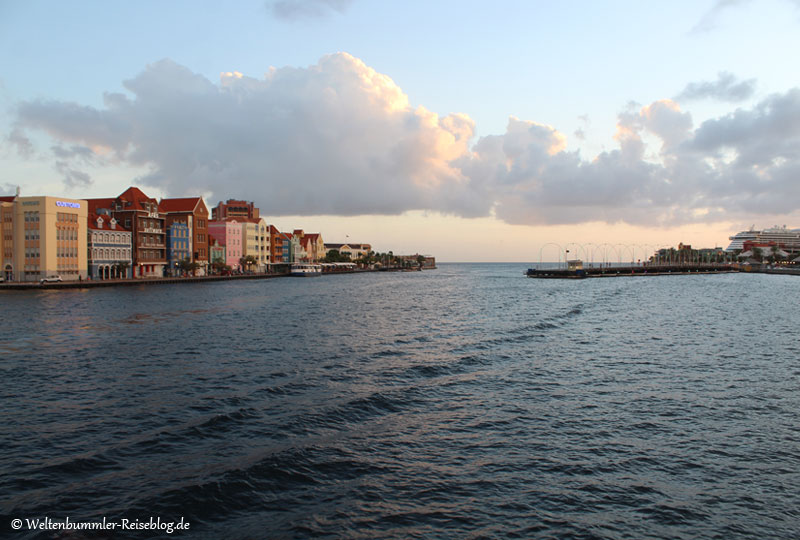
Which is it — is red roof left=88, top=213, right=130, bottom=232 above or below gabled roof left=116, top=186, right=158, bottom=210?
below

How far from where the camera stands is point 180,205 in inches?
5773

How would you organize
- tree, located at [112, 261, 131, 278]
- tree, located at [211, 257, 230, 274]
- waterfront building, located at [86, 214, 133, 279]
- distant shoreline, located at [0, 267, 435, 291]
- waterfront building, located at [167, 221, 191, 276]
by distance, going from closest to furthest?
distant shoreline, located at [0, 267, 435, 291] → waterfront building, located at [86, 214, 133, 279] → tree, located at [112, 261, 131, 278] → waterfront building, located at [167, 221, 191, 276] → tree, located at [211, 257, 230, 274]

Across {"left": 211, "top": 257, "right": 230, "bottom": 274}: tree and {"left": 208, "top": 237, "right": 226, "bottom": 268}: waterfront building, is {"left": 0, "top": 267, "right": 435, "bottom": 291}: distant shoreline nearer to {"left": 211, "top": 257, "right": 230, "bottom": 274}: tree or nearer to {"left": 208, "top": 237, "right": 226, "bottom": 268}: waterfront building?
{"left": 211, "top": 257, "right": 230, "bottom": 274}: tree

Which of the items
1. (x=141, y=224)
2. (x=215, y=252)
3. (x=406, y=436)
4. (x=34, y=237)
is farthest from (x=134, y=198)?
(x=406, y=436)

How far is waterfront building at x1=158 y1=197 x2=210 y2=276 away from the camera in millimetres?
142913

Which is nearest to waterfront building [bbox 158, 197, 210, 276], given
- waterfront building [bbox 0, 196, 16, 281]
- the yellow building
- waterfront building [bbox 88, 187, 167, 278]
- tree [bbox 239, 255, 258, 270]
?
waterfront building [bbox 88, 187, 167, 278]

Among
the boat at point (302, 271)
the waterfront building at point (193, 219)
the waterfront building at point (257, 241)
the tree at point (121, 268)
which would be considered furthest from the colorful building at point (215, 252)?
the tree at point (121, 268)

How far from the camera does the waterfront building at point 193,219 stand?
5626 inches

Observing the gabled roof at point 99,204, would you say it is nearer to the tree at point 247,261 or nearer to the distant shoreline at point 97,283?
the distant shoreline at point 97,283

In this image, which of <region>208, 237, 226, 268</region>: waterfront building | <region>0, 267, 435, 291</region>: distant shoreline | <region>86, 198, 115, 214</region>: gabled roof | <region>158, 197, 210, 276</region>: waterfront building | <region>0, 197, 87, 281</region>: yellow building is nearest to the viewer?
<region>0, 267, 435, 291</region>: distant shoreline

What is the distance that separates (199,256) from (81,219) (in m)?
41.6

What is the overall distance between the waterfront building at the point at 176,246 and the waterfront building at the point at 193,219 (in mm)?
1750

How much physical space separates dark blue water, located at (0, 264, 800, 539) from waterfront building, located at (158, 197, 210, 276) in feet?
363

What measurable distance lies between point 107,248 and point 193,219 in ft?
102
